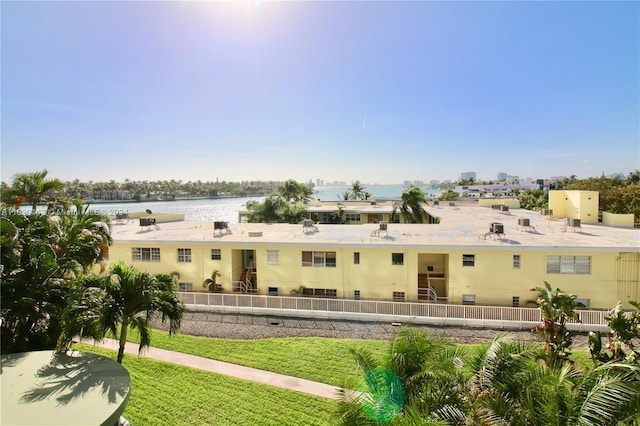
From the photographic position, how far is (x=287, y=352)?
14.2 m

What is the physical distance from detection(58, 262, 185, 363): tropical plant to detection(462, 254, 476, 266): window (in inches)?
555

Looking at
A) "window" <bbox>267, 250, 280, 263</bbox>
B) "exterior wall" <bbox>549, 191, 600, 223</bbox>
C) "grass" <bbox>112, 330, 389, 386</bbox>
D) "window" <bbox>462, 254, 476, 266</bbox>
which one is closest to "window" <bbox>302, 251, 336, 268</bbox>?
"window" <bbox>267, 250, 280, 263</bbox>

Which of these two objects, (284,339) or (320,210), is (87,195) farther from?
(284,339)

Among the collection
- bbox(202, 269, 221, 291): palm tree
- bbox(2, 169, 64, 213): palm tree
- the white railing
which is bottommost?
the white railing

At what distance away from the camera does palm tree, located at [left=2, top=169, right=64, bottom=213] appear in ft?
47.4

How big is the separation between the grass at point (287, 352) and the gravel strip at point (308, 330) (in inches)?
23.5

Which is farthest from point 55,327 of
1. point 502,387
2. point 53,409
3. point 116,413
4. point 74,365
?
point 502,387

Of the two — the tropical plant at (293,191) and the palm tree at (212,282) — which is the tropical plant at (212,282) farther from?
the tropical plant at (293,191)

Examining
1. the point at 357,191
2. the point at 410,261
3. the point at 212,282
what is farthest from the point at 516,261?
the point at 357,191

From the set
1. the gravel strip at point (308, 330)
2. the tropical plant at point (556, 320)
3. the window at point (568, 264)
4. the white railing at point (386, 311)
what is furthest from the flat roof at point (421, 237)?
the tropical plant at point (556, 320)

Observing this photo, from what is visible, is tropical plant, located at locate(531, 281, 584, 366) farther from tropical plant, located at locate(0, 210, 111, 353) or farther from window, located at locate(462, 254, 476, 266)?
tropical plant, located at locate(0, 210, 111, 353)

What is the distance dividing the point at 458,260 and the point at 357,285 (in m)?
5.41

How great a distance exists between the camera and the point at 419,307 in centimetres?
1711

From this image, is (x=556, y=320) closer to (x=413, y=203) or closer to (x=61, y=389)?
(x=61, y=389)
